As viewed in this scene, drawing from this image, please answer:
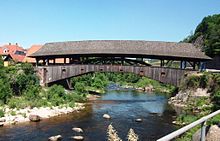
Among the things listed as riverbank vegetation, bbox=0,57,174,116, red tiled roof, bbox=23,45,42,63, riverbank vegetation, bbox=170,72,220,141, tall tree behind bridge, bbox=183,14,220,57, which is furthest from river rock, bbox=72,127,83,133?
tall tree behind bridge, bbox=183,14,220,57

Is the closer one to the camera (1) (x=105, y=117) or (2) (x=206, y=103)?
(1) (x=105, y=117)

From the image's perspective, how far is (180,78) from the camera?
28938mm

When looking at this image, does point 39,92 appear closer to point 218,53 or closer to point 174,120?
point 174,120

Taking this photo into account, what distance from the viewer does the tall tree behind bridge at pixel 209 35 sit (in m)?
44.4

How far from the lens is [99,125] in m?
18.9

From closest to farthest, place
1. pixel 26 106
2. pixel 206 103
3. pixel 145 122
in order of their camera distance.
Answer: pixel 145 122 < pixel 26 106 < pixel 206 103

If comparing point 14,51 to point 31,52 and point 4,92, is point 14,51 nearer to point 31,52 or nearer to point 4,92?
point 31,52

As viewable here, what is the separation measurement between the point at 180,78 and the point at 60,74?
13.3m

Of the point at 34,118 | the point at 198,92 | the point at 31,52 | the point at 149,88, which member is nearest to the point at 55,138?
the point at 34,118

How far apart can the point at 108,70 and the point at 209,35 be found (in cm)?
3243

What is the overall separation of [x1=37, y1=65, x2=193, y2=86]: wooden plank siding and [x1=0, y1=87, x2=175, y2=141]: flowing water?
14.3ft

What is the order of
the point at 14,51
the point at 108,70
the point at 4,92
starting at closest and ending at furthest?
the point at 4,92, the point at 108,70, the point at 14,51

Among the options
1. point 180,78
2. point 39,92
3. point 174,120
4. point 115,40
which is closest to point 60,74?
point 39,92

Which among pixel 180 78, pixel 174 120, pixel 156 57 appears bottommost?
pixel 174 120
